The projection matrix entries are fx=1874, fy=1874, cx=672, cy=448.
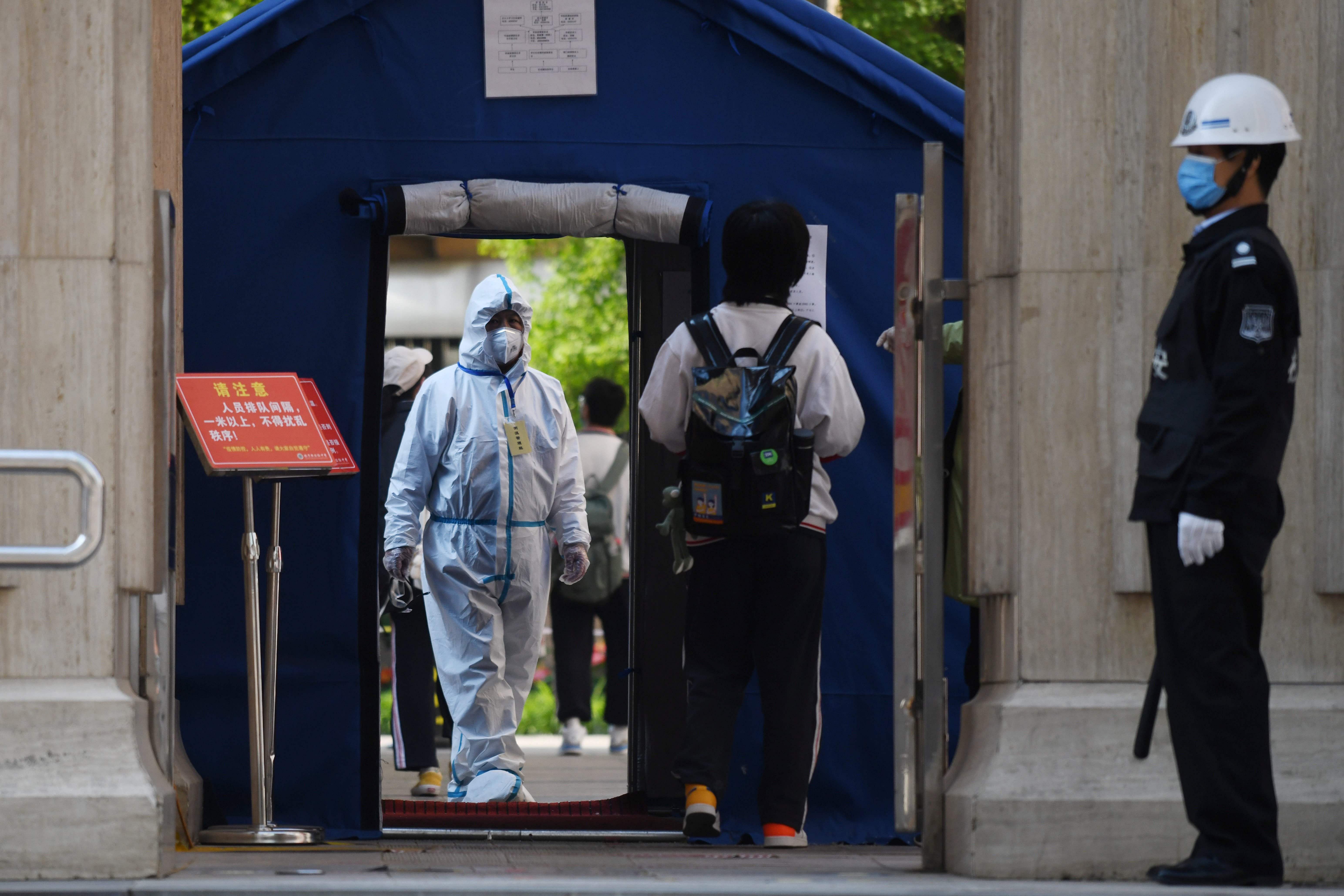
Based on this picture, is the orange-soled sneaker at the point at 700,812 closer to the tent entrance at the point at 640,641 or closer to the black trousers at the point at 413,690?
the tent entrance at the point at 640,641

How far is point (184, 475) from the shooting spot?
6.88m

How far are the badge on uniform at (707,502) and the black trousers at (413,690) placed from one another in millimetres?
2811

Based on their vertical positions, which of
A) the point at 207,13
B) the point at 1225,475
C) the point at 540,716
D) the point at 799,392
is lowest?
the point at 540,716

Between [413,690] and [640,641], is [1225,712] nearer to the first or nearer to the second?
[640,641]

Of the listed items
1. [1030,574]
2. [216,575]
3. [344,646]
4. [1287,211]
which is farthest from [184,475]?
[1287,211]

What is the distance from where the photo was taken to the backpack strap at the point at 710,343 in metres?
5.96

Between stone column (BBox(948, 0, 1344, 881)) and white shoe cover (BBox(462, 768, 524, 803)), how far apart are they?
2438 mm

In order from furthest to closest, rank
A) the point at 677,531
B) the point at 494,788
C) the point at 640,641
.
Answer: the point at 640,641
the point at 494,788
the point at 677,531

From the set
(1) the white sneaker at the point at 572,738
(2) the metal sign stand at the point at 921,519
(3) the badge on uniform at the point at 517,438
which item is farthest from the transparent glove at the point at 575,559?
(1) the white sneaker at the point at 572,738

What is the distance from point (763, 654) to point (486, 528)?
5.48ft

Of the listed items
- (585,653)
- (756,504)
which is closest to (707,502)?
(756,504)

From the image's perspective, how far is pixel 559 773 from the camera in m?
9.76

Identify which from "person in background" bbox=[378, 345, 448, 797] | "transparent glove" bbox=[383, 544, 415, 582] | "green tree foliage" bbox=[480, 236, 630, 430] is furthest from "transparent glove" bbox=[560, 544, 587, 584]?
"green tree foliage" bbox=[480, 236, 630, 430]

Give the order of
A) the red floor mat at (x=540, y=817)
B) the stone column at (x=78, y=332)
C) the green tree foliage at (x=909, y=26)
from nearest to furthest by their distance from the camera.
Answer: the stone column at (x=78, y=332)
the red floor mat at (x=540, y=817)
the green tree foliage at (x=909, y=26)
